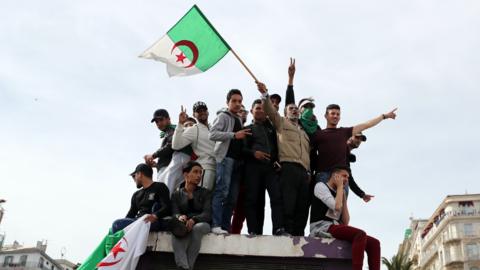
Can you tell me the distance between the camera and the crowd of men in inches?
251

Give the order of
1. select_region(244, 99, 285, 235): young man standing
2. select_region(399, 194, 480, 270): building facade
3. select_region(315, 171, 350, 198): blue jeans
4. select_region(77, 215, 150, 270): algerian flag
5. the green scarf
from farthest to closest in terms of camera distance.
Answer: select_region(399, 194, 480, 270): building facade, the green scarf, select_region(315, 171, 350, 198): blue jeans, select_region(244, 99, 285, 235): young man standing, select_region(77, 215, 150, 270): algerian flag

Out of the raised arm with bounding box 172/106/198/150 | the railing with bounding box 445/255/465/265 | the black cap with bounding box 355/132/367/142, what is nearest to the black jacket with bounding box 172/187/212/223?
the raised arm with bounding box 172/106/198/150

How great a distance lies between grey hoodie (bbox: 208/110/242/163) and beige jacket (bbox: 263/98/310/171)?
0.53 m

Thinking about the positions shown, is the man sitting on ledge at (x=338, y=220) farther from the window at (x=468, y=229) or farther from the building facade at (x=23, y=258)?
the building facade at (x=23, y=258)

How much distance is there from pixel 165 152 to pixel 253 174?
140cm

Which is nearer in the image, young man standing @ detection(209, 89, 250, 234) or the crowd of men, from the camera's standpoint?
the crowd of men

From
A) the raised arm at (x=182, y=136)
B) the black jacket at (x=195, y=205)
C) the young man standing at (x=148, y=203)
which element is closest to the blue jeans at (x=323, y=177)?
the black jacket at (x=195, y=205)

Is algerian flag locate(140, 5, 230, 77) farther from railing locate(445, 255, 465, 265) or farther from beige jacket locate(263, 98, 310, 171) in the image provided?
railing locate(445, 255, 465, 265)

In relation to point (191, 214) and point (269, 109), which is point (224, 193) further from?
point (269, 109)

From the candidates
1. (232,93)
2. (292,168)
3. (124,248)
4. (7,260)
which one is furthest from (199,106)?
(7,260)

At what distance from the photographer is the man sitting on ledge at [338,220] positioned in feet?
20.1

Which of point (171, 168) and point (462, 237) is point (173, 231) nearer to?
point (171, 168)

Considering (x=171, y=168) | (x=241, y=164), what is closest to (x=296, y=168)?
(x=241, y=164)

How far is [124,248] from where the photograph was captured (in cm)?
610
